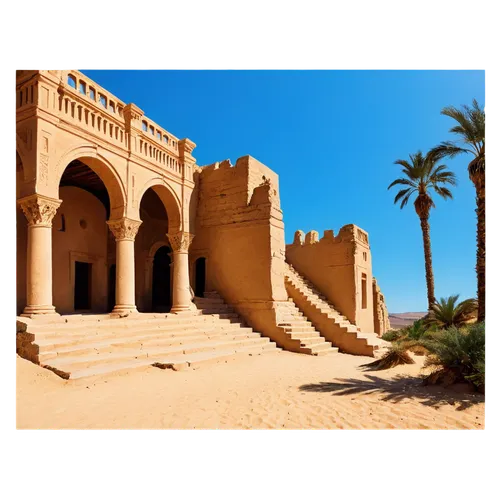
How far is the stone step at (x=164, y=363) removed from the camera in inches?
290

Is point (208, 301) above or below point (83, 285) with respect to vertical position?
below

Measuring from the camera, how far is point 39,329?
340 inches

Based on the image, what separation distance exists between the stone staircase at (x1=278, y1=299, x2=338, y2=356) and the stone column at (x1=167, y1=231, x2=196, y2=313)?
134 inches

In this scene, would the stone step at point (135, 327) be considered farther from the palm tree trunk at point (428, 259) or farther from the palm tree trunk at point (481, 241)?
the palm tree trunk at point (428, 259)

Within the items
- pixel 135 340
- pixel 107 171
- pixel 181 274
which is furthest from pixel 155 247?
pixel 135 340

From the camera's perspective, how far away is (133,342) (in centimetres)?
967

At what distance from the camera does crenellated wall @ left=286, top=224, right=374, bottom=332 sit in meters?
16.3

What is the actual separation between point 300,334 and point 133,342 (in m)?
5.93

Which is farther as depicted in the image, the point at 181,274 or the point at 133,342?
the point at 181,274

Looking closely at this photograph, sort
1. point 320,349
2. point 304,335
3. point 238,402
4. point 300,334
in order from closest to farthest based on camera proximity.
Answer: point 238,402 → point 320,349 → point 300,334 → point 304,335

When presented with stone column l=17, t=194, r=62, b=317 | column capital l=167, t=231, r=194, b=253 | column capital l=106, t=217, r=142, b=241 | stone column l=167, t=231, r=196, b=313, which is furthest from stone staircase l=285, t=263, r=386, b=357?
stone column l=17, t=194, r=62, b=317

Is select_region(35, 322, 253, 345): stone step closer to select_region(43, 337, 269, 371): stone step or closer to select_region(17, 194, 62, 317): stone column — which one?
select_region(43, 337, 269, 371): stone step

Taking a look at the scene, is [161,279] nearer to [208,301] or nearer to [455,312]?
[208,301]

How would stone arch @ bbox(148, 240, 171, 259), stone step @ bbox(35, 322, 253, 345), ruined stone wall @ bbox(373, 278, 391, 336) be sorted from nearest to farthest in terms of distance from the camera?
stone step @ bbox(35, 322, 253, 345)
stone arch @ bbox(148, 240, 171, 259)
ruined stone wall @ bbox(373, 278, 391, 336)
